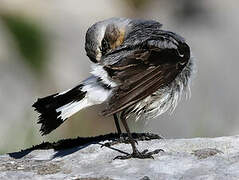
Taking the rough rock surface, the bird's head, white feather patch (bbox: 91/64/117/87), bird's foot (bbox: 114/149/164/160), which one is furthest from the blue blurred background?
bird's foot (bbox: 114/149/164/160)

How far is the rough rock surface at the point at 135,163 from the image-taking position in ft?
23.3

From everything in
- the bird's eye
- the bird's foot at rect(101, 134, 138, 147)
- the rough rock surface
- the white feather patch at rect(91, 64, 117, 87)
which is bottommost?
the rough rock surface

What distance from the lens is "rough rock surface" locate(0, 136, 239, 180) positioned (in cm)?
709

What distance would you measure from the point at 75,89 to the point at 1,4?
1202 centimetres

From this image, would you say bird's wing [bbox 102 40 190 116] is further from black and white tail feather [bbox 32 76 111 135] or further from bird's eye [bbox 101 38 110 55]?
bird's eye [bbox 101 38 110 55]

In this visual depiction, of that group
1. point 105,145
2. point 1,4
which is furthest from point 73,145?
point 1,4

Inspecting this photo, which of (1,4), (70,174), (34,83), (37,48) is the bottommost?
(70,174)

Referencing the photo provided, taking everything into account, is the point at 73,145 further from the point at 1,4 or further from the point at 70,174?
the point at 1,4

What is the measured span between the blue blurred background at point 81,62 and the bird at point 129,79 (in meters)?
0.96

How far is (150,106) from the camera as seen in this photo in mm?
8539

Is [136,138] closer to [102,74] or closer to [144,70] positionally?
[144,70]

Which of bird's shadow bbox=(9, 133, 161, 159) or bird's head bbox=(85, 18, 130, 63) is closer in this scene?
bird's shadow bbox=(9, 133, 161, 159)

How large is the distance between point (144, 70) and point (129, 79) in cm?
27

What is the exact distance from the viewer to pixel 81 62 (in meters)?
17.1
